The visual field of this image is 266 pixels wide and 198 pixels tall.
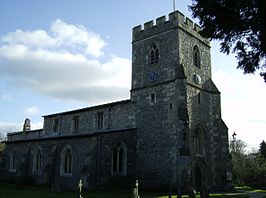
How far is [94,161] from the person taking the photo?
82.8 feet

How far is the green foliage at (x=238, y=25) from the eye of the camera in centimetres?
1269

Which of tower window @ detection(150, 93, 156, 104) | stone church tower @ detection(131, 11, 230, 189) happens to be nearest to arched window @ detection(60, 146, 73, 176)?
stone church tower @ detection(131, 11, 230, 189)

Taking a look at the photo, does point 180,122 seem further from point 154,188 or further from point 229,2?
point 229,2

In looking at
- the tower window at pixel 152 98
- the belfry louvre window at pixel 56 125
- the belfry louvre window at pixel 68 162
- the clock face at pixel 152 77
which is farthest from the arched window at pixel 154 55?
the belfry louvre window at pixel 56 125

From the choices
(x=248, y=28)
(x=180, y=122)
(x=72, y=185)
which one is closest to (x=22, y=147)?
(x=72, y=185)

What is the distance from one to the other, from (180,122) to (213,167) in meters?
6.58

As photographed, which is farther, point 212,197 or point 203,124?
point 203,124

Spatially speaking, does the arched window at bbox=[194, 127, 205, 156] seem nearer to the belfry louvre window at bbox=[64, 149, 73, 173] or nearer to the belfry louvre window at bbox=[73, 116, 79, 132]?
the belfry louvre window at bbox=[64, 149, 73, 173]

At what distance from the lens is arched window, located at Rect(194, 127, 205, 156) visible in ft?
90.3

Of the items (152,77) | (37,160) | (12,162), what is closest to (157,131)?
(152,77)

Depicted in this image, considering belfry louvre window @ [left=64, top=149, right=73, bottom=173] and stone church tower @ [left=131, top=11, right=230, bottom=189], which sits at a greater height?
stone church tower @ [left=131, top=11, right=230, bottom=189]

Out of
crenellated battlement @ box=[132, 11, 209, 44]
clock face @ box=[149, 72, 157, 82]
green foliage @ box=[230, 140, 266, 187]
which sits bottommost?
green foliage @ box=[230, 140, 266, 187]

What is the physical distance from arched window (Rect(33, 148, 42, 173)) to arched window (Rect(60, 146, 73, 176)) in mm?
4946

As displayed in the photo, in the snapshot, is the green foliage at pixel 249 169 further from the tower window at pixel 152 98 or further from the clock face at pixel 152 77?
the clock face at pixel 152 77
